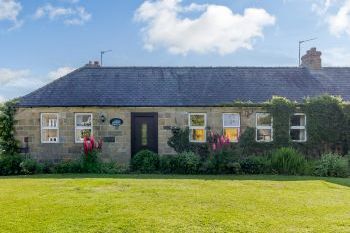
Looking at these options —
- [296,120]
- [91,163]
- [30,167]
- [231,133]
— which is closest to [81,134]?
[91,163]

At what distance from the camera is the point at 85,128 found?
1659cm

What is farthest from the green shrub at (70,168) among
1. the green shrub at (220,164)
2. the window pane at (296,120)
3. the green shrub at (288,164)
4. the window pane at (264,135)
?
the window pane at (296,120)

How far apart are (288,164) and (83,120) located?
914 cm

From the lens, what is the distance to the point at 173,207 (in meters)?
7.38

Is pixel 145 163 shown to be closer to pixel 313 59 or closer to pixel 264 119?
pixel 264 119

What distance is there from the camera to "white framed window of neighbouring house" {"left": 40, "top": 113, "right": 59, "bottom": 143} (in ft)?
54.4

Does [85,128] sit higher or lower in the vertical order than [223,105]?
lower

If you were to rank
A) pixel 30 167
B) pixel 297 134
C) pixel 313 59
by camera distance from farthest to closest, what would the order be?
pixel 313 59
pixel 297 134
pixel 30 167

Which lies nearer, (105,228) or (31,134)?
(105,228)

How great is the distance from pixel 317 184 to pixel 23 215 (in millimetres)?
8025

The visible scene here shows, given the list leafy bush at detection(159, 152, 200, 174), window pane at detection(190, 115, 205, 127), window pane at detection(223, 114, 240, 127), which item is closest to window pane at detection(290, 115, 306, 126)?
window pane at detection(223, 114, 240, 127)

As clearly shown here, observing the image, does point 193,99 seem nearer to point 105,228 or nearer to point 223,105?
point 223,105

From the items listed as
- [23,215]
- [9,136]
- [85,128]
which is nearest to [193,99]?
[85,128]

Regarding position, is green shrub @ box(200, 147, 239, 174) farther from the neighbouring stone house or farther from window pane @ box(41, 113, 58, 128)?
window pane @ box(41, 113, 58, 128)
